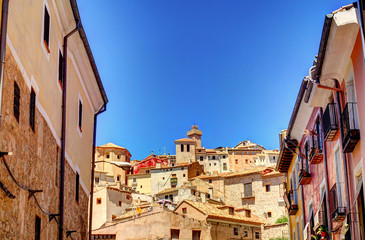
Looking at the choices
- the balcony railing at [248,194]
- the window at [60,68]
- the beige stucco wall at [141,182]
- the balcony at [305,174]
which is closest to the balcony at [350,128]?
the window at [60,68]

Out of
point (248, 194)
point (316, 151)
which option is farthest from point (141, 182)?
point (316, 151)

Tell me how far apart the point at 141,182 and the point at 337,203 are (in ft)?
300

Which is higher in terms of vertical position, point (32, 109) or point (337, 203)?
point (32, 109)

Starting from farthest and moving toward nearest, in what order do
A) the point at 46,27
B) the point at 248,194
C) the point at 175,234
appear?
the point at 248,194 < the point at 175,234 < the point at 46,27

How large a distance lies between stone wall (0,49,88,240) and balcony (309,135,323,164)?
8.24 metres

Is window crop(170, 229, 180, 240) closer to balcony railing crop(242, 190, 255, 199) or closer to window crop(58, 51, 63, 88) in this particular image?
window crop(58, 51, 63, 88)

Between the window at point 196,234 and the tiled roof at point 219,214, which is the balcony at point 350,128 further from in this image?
the tiled roof at point 219,214

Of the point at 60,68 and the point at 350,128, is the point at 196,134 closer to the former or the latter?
the point at 60,68

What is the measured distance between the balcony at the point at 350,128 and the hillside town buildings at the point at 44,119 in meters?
6.83

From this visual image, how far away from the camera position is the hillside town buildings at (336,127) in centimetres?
1280

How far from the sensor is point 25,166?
11367mm

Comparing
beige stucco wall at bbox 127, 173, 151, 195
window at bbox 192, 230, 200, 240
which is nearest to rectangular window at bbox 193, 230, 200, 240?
window at bbox 192, 230, 200, 240

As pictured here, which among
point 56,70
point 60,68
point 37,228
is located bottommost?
point 37,228

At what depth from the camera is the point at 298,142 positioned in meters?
24.6
